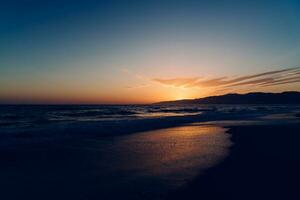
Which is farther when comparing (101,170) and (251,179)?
(101,170)

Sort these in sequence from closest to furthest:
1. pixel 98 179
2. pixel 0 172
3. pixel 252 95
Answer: pixel 98 179
pixel 0 172
pixel 252 95

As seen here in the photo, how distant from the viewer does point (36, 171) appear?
7.91 m

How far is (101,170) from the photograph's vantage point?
7.91 metres

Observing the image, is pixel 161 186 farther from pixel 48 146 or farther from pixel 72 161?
pixel 48 146

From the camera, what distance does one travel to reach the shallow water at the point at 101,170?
6078mm

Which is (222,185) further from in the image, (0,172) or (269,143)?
(269,143)

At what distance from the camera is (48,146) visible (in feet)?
41.2

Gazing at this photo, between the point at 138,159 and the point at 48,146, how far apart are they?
5192 mm

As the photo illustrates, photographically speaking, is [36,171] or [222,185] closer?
[222,185]

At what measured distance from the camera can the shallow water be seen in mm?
6078

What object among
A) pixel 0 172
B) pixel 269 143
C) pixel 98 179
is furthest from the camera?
pixel 269 143

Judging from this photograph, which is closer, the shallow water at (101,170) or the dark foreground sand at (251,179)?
the dark foreground sand at (251,179)

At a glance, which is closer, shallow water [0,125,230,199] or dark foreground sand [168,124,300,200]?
dark foreground sand [168,124,300,200]

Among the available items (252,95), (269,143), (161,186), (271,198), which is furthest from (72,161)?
(252,95)
